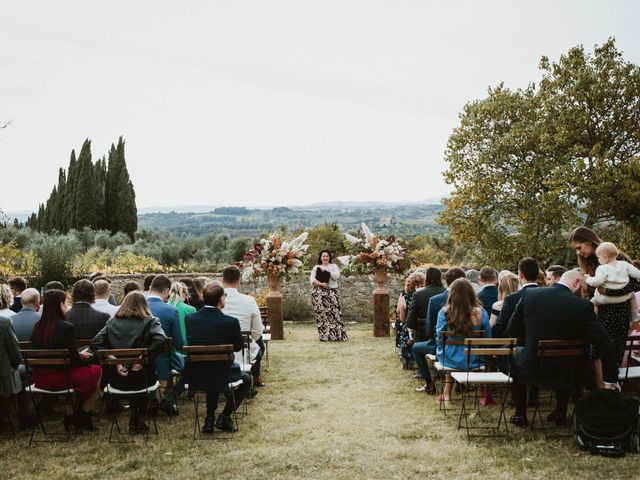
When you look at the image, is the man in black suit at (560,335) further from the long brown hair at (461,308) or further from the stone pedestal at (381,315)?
the stone pedestal at (381,315)

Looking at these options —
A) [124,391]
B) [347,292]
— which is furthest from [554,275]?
[347,292]

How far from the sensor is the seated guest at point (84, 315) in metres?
7.47

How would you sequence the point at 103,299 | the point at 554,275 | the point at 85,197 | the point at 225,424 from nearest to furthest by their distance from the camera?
1. the point at 225,424
2. the point at 554,275
3. the point at 103,299
4. the point at 85,197

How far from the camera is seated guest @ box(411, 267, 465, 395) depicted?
8.11 metres

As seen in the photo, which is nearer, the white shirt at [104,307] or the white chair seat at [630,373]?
the white chair seat at [630,373]

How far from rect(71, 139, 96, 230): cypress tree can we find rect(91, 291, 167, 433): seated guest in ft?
119

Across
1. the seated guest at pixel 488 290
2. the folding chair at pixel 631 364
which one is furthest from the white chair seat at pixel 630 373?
the seated guest at pixel 488 290

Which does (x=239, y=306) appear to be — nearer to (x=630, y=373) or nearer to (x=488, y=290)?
(x=488, y=290)

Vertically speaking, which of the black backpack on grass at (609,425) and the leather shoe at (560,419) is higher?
the black backpack on grass at (609,425)

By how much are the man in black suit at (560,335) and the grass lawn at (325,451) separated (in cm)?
61

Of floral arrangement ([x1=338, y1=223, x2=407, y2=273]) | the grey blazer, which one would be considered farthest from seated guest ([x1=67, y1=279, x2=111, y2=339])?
floral arrangement ([x1=338, y1=223, x2=407, y2=273])

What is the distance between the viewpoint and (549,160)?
20062 millimetres

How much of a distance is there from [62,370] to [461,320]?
14.1 feet

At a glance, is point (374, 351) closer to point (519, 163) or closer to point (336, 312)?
point (336, 312)
